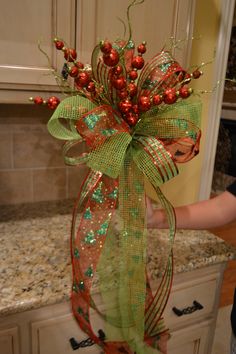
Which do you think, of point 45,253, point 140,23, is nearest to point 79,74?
point 140,23

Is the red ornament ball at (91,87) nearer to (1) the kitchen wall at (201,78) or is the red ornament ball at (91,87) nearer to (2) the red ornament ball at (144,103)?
(2) the red ornament ball at (144,103)

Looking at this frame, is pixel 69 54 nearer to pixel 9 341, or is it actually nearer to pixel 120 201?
pixel 120 201

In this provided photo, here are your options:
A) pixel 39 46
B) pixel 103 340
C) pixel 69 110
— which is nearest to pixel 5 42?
pixel 39 46

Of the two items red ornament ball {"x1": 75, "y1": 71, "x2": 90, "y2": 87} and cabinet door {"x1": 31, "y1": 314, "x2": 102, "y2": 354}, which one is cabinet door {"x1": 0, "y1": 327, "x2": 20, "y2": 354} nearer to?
cabinet door {"x1": 31, "y1": 314, "x2": 102, "y2": 354}

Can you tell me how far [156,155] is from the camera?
0.58m

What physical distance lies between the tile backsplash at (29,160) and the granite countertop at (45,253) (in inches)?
2.3

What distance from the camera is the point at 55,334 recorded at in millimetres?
775

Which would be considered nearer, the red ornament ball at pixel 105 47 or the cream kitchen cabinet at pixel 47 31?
the red ornament ball at pixel 105 47

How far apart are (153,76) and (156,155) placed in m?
0.17

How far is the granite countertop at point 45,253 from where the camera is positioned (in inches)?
28.3

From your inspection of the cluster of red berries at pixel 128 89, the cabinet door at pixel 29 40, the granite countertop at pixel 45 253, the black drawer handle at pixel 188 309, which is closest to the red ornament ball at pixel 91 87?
the cluster of red berries at pixel 128 89

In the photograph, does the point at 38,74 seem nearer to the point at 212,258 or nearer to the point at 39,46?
the point at 39,46

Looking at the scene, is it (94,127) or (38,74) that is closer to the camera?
(94,127)

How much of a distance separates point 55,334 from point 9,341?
11 cm
